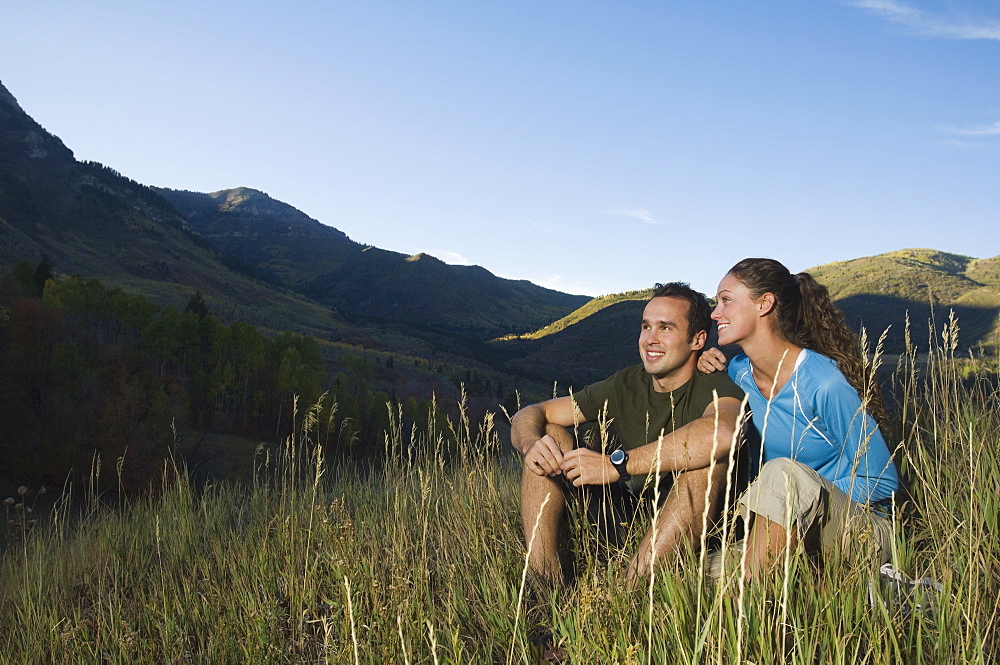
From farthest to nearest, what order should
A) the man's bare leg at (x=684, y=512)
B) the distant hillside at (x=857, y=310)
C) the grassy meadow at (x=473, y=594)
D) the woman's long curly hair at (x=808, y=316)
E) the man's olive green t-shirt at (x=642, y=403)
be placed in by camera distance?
1. the distant hillside at (x=857, y=310)
2. the man's olive green t-shirt at (x=642, y=403)
3. the woman's long curly hair at (x=808, y=316)
4. the man's bare leg at (x=684, y=512)
5. the grassy meadow at (x=473, y=594)

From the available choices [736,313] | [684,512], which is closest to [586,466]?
[684,512]

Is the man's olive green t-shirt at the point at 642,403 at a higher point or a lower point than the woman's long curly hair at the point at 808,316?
lower

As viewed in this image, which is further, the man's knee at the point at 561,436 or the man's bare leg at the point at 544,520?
the man's knee at the point at 561,436

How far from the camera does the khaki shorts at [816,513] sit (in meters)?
1.89

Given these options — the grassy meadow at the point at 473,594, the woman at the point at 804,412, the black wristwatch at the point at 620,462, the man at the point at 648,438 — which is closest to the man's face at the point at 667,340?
the man at the point at 648,438

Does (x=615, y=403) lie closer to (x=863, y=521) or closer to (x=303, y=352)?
(x=863, y=521)

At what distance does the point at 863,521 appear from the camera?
2096 millimetres

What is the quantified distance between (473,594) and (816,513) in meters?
1.27

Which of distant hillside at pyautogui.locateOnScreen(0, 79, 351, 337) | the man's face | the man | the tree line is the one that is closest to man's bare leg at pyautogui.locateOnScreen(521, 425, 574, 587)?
the man

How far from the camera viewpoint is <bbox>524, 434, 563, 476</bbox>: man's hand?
251 centimetres

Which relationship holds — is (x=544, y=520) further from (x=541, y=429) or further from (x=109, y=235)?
(x=109, y=235)

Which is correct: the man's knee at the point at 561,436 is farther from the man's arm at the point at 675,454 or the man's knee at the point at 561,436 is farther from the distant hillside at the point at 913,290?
the distant hillside at the point at 913,290

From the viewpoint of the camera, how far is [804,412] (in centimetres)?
Result: 239

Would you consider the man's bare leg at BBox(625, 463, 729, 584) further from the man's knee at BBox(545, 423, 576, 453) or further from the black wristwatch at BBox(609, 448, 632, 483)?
the man's knee at BBox(545, 423, 576, 453)
